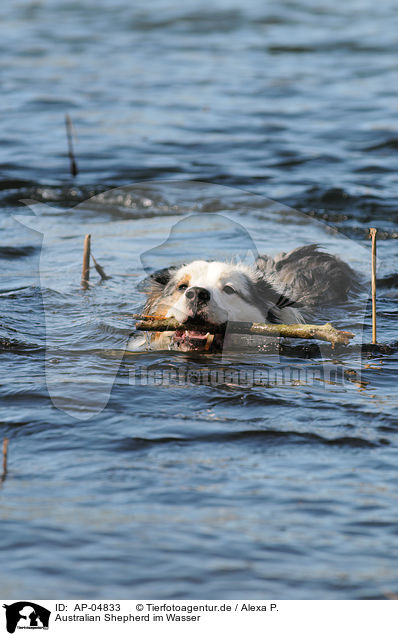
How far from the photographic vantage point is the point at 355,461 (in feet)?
13.6

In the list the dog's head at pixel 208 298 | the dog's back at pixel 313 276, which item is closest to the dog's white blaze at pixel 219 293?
the dog's head at pixel 208 298

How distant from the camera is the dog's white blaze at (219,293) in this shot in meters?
5.52

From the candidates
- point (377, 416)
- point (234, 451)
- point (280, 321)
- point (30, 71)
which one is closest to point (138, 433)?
point (234, 451)

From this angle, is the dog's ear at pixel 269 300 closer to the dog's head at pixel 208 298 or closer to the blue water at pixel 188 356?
the dog's head at pixel 208 298

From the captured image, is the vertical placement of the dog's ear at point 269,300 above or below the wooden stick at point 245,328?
above

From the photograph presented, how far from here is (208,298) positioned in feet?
18.0

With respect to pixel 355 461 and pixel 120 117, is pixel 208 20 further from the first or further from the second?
pixel 355 461

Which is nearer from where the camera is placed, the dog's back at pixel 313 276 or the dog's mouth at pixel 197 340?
the dog's mouth at pixel 197 340

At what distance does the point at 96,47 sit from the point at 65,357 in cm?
1416
